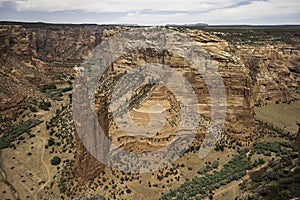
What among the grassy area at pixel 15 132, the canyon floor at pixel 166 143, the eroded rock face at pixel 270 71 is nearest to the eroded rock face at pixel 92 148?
the canyon floor at pixel 166 143

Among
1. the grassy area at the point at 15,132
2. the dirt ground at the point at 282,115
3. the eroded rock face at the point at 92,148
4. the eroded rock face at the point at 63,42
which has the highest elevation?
the eroded rock face at the point at 63,42

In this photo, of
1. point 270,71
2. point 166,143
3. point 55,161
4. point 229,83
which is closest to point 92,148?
point 166,143

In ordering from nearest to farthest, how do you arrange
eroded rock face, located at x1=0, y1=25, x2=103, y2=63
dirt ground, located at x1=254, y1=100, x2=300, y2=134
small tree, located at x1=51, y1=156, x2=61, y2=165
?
1. small tree, located at x1=51, y1=156, x2=61, y2=165
2. dirt ground, located at x1=254, y1=100, x2=300, y2=134
3. eroded rock face, located at x1=0, y1=25, x2=103, y2=63

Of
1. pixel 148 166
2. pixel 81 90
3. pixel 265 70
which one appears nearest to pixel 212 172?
pixel 148 166

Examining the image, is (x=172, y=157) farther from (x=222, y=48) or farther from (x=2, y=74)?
(x=2, y=74)

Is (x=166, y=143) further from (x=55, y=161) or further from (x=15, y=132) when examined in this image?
(x=15, y=132)

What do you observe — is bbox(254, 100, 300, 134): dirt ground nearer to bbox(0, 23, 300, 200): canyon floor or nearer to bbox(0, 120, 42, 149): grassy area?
bbox(0, 23, 300, 200): canyon floor

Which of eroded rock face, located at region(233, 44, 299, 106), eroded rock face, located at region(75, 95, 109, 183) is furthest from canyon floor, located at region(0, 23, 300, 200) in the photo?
eroded rock face, located at region(233, 44, 299, 106)

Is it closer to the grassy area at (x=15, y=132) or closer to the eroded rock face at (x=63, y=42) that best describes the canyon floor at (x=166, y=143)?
the grassy area at (x=15, y=132)
